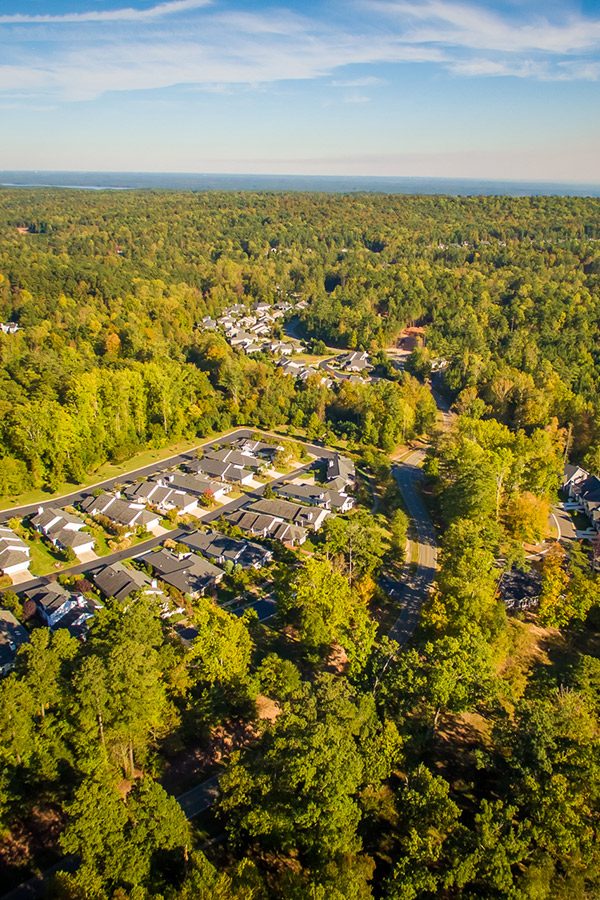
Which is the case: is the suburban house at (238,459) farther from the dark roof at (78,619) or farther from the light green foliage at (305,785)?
the light green foliage at (305,785)

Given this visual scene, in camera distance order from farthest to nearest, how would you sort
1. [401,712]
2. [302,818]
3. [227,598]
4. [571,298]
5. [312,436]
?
[571,298] → [312,436] → [227,598] → [401,712] → [302,818]

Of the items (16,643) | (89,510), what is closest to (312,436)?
(89,510)

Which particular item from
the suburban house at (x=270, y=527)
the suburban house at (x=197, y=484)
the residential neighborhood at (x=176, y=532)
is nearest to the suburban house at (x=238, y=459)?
the residential neighborhood at (x=176, y=532)

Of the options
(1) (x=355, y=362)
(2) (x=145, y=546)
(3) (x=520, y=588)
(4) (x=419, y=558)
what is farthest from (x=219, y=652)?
(1) (x=355, y=362)

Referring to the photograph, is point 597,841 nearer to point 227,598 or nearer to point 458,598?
point 458,598

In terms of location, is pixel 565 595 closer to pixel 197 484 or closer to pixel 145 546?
pixel 145 546

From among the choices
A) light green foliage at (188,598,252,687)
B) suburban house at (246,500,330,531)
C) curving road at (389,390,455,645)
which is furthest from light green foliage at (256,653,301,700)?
suburban house at (246,500,330,531)
